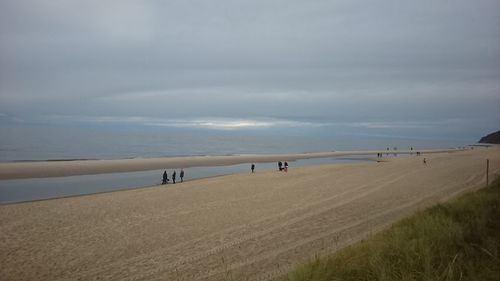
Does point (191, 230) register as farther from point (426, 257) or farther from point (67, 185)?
point (67, 185)

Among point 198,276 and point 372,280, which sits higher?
point 372,280

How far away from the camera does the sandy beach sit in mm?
8289

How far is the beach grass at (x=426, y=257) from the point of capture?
4.84 meters

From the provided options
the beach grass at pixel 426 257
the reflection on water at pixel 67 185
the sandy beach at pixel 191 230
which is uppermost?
the beach grass at pixel 426 257

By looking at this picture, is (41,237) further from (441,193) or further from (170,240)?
(441,193)

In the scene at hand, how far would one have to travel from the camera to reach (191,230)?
11773mm

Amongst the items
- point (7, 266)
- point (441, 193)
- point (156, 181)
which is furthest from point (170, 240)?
point (156, 181)

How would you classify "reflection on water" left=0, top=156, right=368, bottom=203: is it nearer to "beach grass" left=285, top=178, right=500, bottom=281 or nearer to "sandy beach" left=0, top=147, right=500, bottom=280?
"sandy beach" left=0, top=147, right=500, bottom=280

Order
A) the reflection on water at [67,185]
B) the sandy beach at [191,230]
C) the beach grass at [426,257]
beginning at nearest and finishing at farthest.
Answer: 1. the beach grass at [426,257]
2. the sandy beach at [191,230]
3. the reflection on water at [67,185]

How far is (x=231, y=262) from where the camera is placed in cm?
843

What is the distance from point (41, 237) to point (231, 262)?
6.80m

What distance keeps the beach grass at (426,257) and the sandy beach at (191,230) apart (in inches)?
88.5

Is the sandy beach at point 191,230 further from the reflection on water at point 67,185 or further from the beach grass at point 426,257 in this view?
the reflection on water at point 67,185

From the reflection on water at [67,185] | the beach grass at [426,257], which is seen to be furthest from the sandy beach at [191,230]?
the reflection on water at [67,185]
